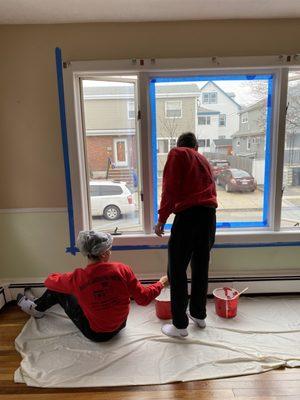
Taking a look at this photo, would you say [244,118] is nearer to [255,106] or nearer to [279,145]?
[255,106]

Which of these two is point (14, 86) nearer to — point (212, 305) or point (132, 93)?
point (132, 93)

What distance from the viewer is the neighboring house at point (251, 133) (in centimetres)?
221

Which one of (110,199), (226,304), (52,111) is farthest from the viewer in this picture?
(110,199)

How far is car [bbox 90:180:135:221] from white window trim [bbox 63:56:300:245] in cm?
9

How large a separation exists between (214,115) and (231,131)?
0.18 metres

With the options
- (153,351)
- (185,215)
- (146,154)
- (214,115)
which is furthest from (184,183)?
(153,351)

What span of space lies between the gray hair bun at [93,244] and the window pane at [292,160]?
1512mm

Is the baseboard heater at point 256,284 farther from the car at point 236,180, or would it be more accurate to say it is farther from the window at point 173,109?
the window at point 173,109

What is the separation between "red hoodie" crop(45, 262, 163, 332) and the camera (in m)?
1.66

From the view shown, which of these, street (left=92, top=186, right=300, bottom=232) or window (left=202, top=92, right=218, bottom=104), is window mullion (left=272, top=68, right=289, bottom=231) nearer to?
street (left=92, top=186, right=300, bottom=232)

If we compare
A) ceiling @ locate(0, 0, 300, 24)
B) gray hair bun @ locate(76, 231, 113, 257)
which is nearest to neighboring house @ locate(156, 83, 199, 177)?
ceiling @ locate(0, 0, 300, 24)

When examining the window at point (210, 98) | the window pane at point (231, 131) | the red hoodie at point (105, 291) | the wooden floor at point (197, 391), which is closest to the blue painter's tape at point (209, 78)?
the window pane at point (231, 131)

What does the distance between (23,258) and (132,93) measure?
62.4 inches

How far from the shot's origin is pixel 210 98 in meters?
2.19
